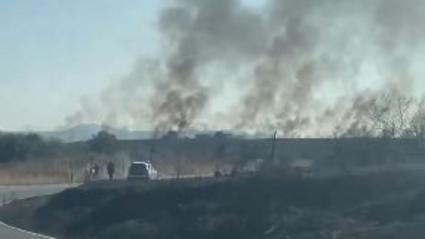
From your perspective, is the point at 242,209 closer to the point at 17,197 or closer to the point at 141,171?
the point at 17,197

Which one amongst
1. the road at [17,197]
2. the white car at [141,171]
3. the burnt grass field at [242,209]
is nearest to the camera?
the burnt grass field at [242,209]

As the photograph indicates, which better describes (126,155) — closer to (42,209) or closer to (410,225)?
(42,209)

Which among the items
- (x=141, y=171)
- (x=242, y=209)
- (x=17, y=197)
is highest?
(x=141, y=171)

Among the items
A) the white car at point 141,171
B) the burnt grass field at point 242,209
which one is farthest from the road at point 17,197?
the white car at point 141,171

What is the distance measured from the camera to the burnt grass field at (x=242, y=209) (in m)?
31.1

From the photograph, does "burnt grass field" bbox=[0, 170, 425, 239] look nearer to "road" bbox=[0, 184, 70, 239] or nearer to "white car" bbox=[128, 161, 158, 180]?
"road" bbox=[0, 184, 70, 239]

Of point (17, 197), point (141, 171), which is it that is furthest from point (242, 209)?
point (141, 171)

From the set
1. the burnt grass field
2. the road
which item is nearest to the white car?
the road

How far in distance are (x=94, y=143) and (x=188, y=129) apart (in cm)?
2700

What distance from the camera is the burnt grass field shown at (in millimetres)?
31078

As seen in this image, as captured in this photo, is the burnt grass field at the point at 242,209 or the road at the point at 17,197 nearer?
the burnt grass field at the point at 242,209

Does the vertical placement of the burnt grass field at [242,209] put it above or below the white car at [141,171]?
below

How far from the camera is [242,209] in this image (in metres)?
35.6

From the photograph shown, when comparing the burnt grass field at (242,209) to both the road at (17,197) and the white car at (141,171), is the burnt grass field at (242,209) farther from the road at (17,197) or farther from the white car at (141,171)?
the white car at (141,171)
